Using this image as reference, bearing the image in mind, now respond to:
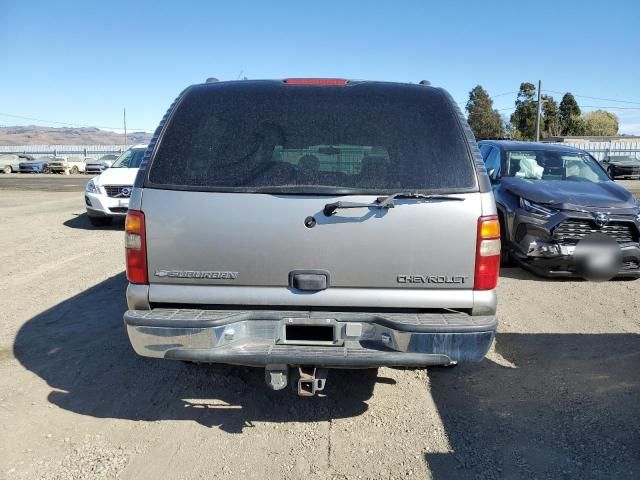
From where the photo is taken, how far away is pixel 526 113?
61438 millimetres

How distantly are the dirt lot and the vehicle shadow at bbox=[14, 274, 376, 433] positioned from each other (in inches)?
0.5

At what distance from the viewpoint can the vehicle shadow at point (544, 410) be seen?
120 inches

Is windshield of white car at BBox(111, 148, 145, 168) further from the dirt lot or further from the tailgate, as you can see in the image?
the tailgate

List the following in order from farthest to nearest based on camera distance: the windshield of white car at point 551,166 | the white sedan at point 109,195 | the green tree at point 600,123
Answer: the green tree at point 600,123 < the white sedan at point 109,195 < the windshield of white car at point 551,166

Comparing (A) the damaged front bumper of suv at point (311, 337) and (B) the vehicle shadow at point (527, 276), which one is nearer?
(A) the damaged front bumper of suv at point (311, 337)

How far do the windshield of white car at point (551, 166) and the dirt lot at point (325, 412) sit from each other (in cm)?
304

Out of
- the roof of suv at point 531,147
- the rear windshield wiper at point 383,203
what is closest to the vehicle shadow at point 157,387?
the rear windshield wiper at point 383,203

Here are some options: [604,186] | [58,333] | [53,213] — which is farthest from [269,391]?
[53,213]

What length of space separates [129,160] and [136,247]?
9.89 meters

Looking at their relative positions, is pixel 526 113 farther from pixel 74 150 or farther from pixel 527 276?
pixel 527 276

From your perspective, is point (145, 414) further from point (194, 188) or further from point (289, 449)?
point (194, 188)

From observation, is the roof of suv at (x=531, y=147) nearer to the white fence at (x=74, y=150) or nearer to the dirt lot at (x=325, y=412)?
the dirt lot at (x=325, y=412)

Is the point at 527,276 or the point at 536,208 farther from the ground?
the point at 536,208

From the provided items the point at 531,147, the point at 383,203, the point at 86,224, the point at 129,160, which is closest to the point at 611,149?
the point at 531,147
